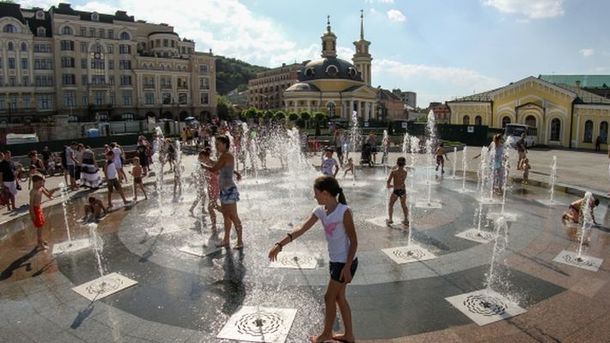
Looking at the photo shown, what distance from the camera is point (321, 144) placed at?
3447 centimetres

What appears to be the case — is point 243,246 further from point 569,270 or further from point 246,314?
point 569,270

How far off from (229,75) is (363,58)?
89034 millimetres

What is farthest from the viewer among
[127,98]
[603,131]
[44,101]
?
[127,98]

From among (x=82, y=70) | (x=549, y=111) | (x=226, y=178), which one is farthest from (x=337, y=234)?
(x=82, y=70)

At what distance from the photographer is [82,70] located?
213ft

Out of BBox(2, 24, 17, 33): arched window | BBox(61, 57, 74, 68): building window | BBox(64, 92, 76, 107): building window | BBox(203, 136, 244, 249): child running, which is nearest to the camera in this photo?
BBox(203, 136, 244, 249): child running

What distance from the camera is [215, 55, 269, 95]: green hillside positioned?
557 ft

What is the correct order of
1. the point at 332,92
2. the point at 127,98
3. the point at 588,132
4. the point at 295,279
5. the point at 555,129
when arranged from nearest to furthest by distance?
the point at 295,279, the point at 588,132, the point at 555,129, the point at 127,98, the point at 332,92

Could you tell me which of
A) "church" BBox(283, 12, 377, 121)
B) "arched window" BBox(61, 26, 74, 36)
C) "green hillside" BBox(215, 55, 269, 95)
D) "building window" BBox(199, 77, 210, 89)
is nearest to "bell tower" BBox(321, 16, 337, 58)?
A: "church" BBox(283, 12, 377, 121)

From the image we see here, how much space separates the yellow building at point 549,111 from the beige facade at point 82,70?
1929 inches

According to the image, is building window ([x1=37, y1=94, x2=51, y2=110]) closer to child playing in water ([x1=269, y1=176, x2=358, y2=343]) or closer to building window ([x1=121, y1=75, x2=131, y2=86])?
building window ([x1=121, y1=75, x2=131, y2=86])

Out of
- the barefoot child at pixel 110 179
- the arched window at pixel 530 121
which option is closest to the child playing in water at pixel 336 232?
the barefoot child at pixel 110 179

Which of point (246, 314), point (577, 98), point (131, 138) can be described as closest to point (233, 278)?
point (246, 314)

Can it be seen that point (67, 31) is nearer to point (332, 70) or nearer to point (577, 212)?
point (332, 70)
